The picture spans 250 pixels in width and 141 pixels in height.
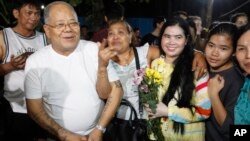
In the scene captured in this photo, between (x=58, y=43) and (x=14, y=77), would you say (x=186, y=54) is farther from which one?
(x=14, y=77)

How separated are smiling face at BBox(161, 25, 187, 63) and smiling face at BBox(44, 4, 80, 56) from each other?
1.09 meters

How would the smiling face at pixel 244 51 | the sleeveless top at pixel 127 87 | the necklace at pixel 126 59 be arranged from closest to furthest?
the smiling face at pixel 244 51 < the sleeveless top at pixel 127 87 < the necklace at pixel 126 59

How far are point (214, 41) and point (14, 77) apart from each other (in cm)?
271

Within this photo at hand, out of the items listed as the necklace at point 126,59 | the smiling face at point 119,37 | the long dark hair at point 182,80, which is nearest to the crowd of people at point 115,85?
the long dark hair at point 182,80

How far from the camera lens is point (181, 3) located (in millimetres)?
19859

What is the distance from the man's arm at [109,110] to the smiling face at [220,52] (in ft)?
3.63

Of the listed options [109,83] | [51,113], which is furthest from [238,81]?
[51,113]

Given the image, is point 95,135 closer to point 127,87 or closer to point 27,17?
point 127,87

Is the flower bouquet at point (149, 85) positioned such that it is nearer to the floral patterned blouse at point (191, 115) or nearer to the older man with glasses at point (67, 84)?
the floral patterned blouse at point (191, 115)

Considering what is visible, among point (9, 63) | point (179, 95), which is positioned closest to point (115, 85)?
point (179, 95)

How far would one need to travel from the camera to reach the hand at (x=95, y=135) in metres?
3.21

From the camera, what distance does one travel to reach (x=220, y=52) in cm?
327

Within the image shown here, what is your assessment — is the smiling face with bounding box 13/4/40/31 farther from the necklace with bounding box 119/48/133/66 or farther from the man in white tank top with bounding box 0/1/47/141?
the necklace with bounding box 119/48/133/66

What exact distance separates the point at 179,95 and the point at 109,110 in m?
0.80
